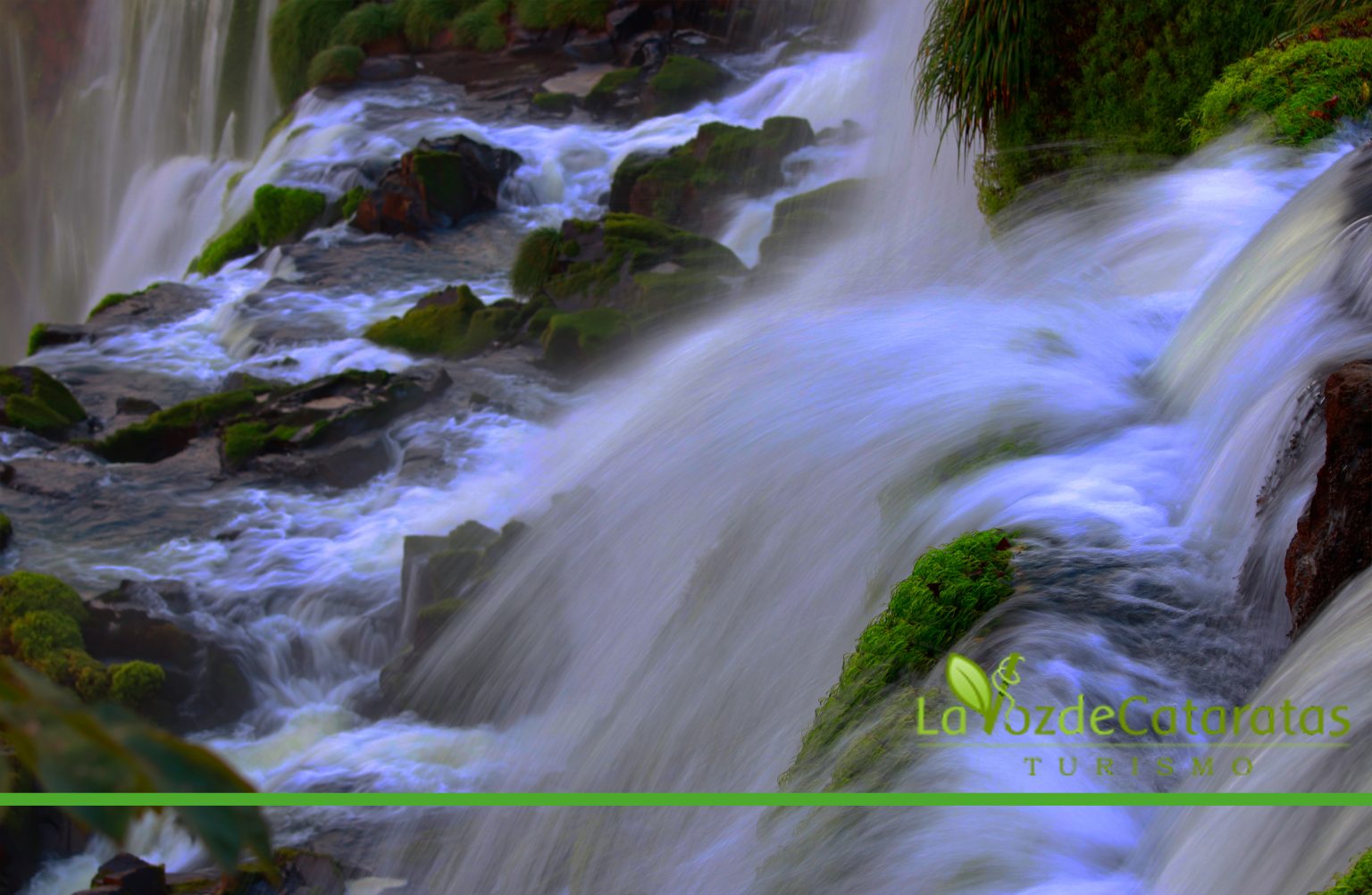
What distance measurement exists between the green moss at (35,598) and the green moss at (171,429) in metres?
1.52

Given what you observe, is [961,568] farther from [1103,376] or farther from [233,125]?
[233,125]

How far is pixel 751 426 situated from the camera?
371cm

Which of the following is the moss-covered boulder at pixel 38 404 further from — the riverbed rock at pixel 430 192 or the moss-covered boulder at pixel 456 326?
the riverbed rock at pixel 430 192

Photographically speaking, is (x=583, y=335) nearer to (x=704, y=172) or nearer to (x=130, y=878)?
(x=704, y=172)

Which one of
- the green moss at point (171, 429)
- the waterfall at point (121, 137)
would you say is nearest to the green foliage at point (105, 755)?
the green moss at point (171, 429)

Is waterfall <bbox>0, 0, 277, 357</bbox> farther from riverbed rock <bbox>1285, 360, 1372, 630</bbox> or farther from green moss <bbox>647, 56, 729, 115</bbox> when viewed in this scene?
riverbed rock <bbox>1285, 360, 1372, 630</bbox>

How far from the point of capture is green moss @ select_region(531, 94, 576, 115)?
10.1 meters

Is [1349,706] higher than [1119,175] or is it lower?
lower

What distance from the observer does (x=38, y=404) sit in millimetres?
6254

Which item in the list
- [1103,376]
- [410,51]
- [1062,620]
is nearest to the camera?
[1062,620]

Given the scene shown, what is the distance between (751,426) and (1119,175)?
1887 mm

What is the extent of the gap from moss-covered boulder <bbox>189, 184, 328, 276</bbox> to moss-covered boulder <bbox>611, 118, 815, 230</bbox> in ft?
7.50

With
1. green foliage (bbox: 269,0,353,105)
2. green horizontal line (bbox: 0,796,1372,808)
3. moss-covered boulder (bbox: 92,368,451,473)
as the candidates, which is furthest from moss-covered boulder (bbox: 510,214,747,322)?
green foliage (bbox: 269,0,353,105)

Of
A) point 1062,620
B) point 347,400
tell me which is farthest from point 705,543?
point 347,400
